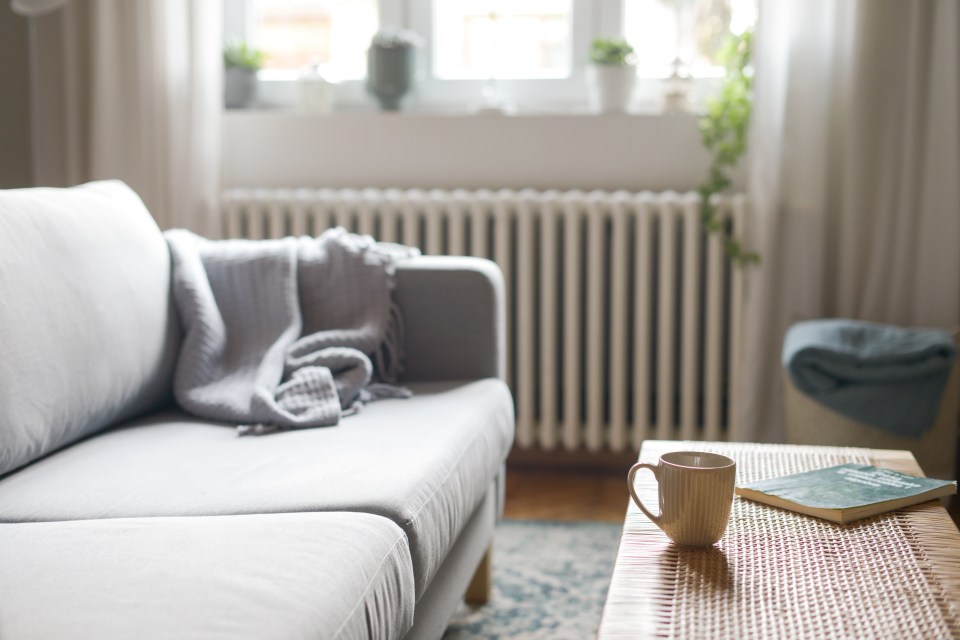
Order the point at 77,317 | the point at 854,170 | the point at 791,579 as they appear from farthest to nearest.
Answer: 1. the point at 854,170
2. the point at 77,317
3. the point at 791,579

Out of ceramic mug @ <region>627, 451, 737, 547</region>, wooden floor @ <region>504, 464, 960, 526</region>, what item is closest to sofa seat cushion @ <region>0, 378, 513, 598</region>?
ceramic mug @ <region>627, 451, 737, 547</region>

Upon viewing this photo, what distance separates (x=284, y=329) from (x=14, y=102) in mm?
1068

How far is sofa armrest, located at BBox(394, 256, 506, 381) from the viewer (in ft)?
6.44

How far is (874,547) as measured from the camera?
41.3 inches

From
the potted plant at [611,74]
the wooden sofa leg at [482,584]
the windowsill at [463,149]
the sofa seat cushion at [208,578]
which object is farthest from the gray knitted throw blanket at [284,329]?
the potted plant at [611,74]

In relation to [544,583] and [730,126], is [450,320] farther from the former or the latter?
[730,126]

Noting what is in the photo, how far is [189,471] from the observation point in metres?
1.38

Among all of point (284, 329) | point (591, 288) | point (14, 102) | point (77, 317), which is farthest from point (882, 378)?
point (14, 102)

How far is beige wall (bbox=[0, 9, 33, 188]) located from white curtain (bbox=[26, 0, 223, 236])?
392 mm

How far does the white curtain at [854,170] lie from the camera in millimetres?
2547

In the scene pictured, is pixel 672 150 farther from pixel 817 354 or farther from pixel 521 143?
pixel 817 354

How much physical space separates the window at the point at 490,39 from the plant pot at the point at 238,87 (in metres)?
0.08

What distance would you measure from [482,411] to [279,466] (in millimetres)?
440

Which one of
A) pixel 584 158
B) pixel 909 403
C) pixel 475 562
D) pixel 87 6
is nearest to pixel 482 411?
pixel 475 562
